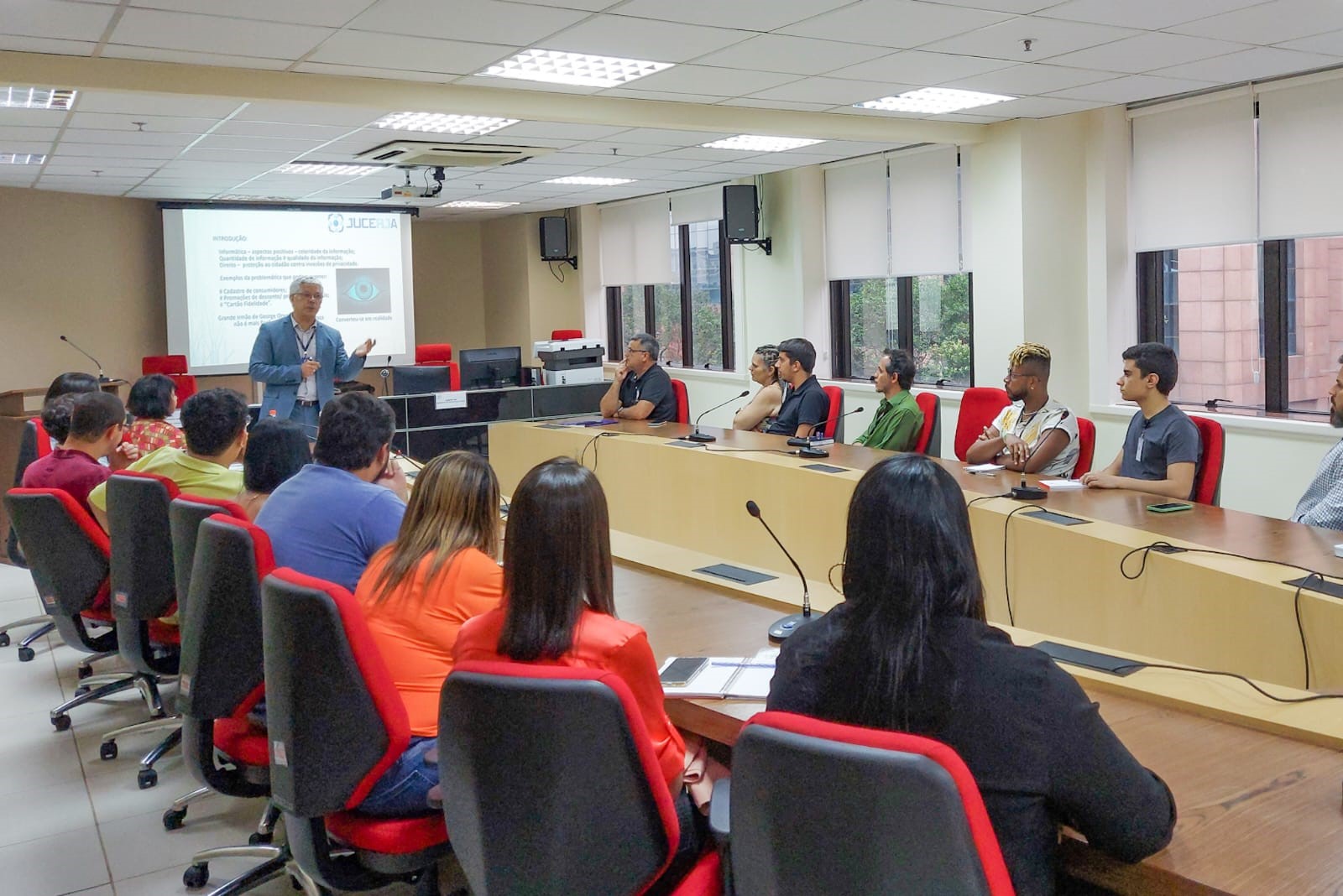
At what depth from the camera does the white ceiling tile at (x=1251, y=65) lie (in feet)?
17.0

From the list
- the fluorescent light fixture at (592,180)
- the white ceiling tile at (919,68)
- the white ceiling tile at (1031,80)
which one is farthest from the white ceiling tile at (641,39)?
the fluorescent light fixture at (592,180)

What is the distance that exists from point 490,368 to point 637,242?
3.34 meters

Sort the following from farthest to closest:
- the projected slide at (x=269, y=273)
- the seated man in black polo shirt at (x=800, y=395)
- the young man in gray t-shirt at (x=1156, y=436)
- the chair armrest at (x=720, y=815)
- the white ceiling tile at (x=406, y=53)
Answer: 1. the projected slide at (x=269, y=273)
2. the seated man in black polo shirt at (x=800, y=395)
3. the white ceiling tile at (x=406, y=53)
4. the young man in gray t-shirt at (x=1156, y=436)
5. the chair armrest at (x=720, y=815)

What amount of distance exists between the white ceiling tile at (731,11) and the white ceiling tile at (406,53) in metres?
0.83

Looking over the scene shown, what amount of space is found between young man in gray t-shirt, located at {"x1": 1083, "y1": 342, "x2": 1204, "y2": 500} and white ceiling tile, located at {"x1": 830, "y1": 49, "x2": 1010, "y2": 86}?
1.73 m

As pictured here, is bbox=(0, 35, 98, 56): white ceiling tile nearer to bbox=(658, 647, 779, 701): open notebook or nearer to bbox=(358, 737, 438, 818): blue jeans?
bbox=(358, 737, 438, 818): blue jeans

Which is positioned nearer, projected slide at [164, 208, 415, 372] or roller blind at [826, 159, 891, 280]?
roller blind at [826, 159, 891, 280]

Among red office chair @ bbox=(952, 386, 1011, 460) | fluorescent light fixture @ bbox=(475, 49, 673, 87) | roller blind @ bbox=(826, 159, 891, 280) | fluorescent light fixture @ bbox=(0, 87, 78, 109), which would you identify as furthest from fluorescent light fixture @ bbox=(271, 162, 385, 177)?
red office chair @ bbox=(952, 386, 1011, 460)

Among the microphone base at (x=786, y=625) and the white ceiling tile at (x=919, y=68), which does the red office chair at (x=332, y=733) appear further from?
the white ceiling tile at (x=919, y=68)

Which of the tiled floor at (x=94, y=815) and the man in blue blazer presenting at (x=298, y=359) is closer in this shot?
the tiled floor at (x=94, y=815)

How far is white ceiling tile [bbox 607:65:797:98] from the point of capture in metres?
5.28

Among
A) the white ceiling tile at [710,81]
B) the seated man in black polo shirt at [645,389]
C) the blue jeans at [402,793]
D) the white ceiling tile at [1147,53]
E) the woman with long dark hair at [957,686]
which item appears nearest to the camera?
the woman with long dark hair at [957,686]

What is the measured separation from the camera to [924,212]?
7863mm

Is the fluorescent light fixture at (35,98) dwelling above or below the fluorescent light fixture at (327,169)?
below
